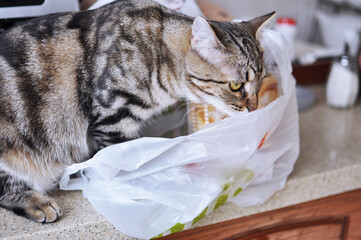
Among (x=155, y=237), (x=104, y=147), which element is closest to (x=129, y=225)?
(x=155, y=237)

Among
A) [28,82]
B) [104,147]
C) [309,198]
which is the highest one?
[28,82]

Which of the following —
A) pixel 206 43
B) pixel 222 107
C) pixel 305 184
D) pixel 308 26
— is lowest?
pixel 308 26

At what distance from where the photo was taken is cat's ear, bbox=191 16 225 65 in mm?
625

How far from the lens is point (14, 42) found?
0.71 meters

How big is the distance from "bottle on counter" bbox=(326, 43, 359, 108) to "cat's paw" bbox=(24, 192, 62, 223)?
0.87 m

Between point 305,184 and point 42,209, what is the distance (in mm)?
553

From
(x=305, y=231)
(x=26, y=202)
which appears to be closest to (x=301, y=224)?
(x=305, y=231)

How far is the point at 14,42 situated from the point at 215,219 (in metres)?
0.54

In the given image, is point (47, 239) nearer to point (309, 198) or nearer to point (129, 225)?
point (129, 225)

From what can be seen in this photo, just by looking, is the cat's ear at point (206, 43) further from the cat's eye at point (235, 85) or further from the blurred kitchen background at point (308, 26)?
the blurred kitchen background at point (308, 26)

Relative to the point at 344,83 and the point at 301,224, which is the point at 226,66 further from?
the point at 344,83

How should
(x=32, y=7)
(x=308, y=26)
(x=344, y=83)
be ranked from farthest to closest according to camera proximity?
(x=308, y=26)
(x=344, y=83)
(x=32, y=7)

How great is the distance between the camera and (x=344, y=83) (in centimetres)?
110

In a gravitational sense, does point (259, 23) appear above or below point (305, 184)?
above
